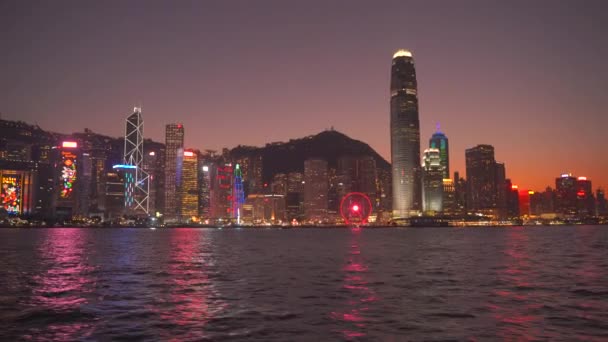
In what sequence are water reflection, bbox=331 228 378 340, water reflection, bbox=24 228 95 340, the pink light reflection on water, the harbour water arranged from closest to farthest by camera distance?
1. the pink light reflection on water
2. the harbour water
3. water reflection, bbox=24 228 95 340
4. water reflection, bbox=331 228 378 340

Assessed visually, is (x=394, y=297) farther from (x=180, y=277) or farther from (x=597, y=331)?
(x=180, y=277)

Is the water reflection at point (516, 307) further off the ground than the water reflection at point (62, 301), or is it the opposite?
the water reflection at point (62, 301)

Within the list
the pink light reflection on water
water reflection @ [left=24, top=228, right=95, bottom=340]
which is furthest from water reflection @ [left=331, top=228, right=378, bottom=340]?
water reflection @ [left=24, top=228, right=95, bottom=340]

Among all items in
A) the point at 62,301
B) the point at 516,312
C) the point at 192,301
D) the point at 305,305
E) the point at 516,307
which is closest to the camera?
the point at 516,312

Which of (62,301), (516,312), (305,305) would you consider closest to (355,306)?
(305,305)

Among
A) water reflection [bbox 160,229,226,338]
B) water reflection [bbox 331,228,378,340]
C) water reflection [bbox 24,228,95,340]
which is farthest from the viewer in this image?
water reflection [bbox 160,229,226,338]

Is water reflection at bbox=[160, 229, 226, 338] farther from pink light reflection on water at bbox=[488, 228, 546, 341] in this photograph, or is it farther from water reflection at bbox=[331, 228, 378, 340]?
pink light reflection on water at bbox=[488, 228, 546, 341]

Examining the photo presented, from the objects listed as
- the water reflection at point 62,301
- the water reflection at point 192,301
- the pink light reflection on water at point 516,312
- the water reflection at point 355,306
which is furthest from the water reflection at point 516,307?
the water reflection at point 62,301

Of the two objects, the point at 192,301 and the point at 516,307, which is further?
the point at 192,301

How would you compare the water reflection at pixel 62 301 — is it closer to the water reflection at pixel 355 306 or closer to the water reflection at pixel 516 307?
the water reflection at pixel 355 306

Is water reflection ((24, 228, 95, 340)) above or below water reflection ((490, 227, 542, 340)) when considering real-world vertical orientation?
above

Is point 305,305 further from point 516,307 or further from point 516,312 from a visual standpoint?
point 516,307

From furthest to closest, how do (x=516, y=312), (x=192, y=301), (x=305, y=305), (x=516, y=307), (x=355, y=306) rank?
1. (x=192, y=301)
2. (x=305, y=305)
3. (x=355, y=306)
4. (x=516, y=307)
5. (x=516, y=312)

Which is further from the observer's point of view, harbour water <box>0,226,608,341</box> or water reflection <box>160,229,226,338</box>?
water reflection <box>160,229,226,338</box>
